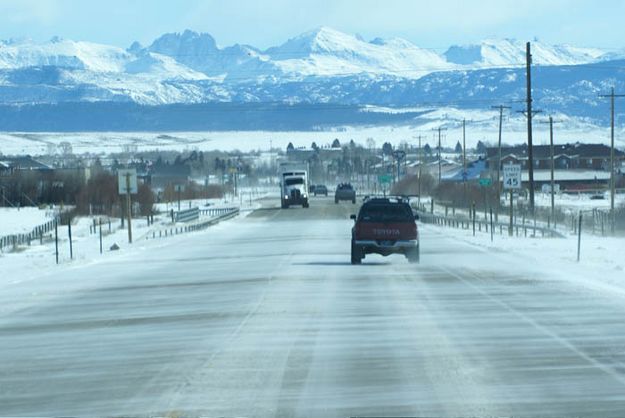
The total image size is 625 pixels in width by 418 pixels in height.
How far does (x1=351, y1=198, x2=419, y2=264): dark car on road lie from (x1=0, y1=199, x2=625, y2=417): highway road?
2.55m

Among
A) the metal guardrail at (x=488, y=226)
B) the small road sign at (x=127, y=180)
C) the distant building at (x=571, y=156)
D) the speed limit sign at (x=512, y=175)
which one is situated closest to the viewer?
the speed limit sign at (x=512, y=175)

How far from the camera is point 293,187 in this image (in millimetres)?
108125

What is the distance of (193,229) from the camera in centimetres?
7106

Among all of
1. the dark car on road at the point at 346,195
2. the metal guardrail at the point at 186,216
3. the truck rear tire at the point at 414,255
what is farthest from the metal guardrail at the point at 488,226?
the dark car on road at the point at 346,195

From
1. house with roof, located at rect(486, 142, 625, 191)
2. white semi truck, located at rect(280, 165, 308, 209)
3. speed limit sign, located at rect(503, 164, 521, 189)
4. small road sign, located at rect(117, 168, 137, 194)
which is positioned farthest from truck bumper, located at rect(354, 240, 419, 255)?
house with roof, located at rect(486, 142, 625, 191)

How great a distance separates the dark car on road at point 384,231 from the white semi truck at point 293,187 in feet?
227

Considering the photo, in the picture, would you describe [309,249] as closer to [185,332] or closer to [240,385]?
[185,332]

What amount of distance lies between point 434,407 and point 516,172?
1618 inches

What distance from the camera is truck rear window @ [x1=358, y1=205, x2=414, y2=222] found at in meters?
37.4

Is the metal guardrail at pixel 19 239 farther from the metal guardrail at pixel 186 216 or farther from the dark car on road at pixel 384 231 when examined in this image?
the dark car on road at pixel 384 231

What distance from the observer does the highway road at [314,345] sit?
13352 mm

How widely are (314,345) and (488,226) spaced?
167 ft

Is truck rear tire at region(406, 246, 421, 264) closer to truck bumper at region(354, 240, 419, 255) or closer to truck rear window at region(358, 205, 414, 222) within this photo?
truck bumper at region(354, 240, 419, 255)

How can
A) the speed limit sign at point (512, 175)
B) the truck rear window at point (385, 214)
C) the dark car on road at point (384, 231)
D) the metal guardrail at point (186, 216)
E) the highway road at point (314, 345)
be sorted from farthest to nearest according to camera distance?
the metal guardrail at point (186, 216) < the speed limit sign at point (512, 175) < the truck rear window at point (385, 214) < the dark car on road at point (384, 231) < the highway road at point (314, 345)
